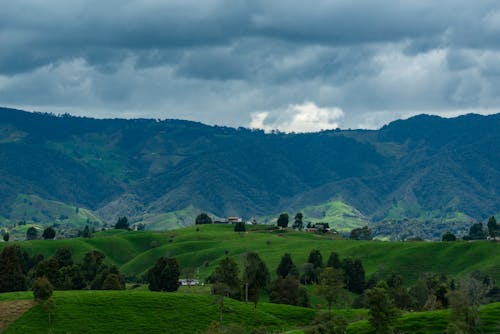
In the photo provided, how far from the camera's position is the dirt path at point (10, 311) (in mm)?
187375

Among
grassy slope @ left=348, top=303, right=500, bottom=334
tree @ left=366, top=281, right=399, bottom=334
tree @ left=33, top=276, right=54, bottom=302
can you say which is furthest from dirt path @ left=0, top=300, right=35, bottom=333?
tree @ left=366, top=281, right=399, bottom=334

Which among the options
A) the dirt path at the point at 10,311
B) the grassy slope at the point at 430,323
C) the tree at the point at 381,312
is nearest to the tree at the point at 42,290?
the dirt path at the point at 10,311

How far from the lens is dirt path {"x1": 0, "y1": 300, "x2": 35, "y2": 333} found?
187m

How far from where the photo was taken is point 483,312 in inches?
7008

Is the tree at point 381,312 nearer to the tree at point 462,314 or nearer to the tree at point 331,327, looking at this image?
the tree at point 331,327

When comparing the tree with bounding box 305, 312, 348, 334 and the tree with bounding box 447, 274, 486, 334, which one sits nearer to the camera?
the tree with bounding box 447, 274, 486, 334

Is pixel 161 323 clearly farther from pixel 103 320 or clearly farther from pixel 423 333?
pixel 423 333

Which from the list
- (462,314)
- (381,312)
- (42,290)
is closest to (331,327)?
(381,312)

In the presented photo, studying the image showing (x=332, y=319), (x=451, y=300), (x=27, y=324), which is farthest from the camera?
(x=27, y=324)

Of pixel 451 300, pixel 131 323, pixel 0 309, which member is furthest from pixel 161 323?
pixel 451 300

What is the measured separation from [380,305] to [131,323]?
63.0 m

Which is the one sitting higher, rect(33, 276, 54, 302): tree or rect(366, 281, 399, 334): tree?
rect(33, 276, 54, 302): tree

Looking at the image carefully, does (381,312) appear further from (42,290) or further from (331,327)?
(42,290)

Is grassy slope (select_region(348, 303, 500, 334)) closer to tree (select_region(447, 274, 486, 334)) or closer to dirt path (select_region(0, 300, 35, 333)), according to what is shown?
tree (select_region(447, 274, 486, 334))
